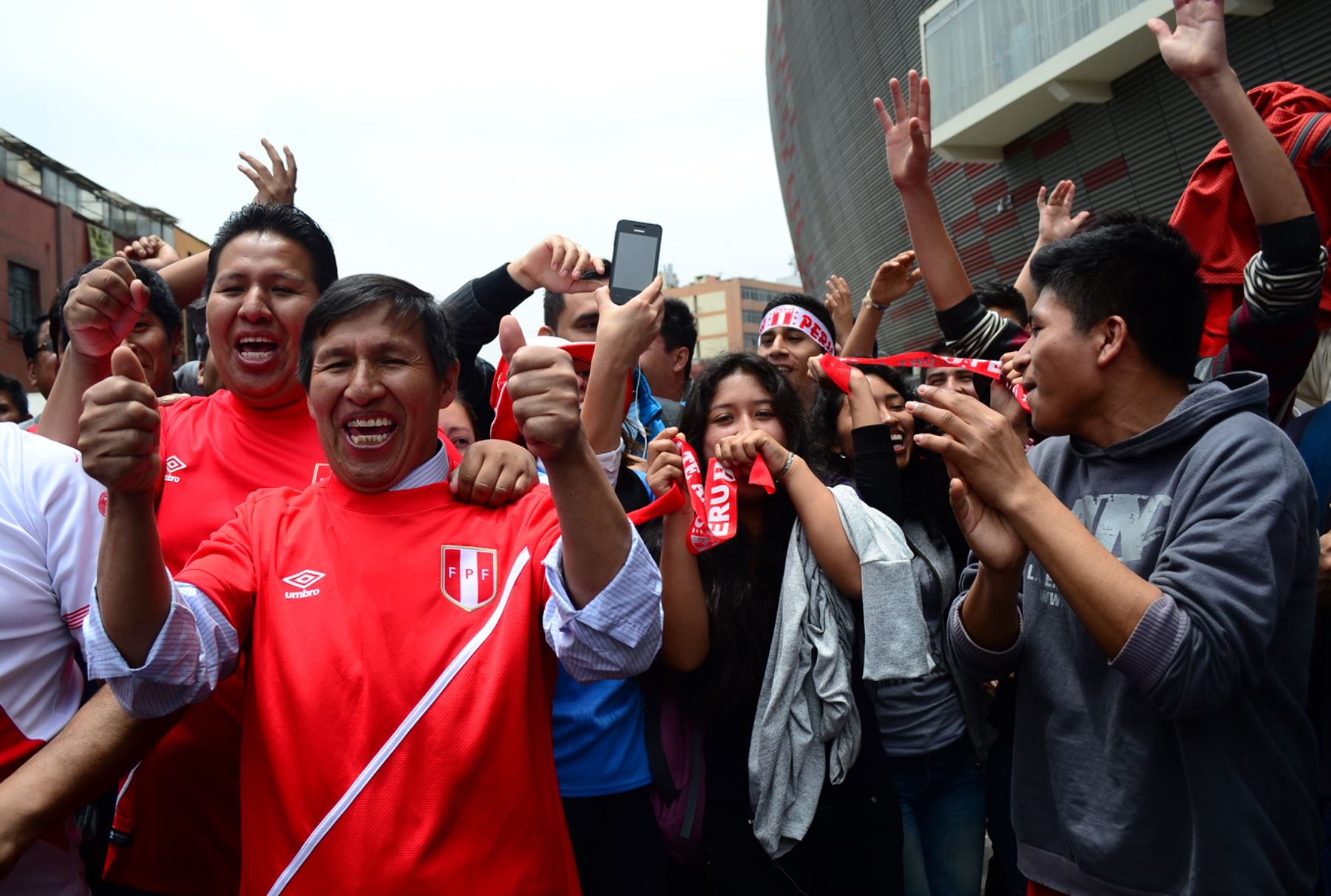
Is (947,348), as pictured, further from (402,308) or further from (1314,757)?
(402,308)

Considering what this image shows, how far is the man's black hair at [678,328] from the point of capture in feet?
16.1

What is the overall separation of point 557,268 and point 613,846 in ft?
5.54

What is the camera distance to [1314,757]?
6.57 ft

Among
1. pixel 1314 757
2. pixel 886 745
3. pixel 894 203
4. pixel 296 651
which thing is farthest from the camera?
pixel 894 203

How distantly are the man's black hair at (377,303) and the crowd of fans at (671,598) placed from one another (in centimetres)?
1

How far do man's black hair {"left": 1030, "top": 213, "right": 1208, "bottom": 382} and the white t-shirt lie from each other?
90.9 inches

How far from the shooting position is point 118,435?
63.9 inches

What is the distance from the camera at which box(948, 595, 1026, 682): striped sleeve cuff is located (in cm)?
229

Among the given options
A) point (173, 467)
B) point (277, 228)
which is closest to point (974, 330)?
point (277, 228)

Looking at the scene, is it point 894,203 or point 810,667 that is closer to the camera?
point 810,667

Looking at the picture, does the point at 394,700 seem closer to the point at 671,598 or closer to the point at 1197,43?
the point at 671,598

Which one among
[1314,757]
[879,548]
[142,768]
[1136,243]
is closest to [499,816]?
[142,768]

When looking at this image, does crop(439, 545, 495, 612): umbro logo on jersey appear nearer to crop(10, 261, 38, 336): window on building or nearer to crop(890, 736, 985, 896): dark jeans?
crop(890, 736, 985, 896): dark jeans

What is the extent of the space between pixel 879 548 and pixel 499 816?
1.37 metres
